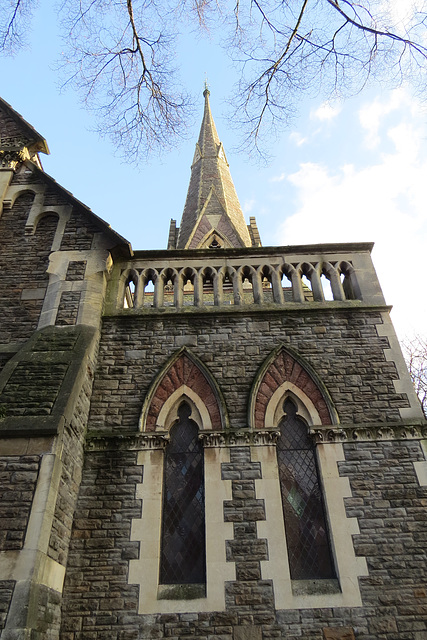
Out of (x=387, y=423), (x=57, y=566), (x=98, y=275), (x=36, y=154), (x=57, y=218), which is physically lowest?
(x=57, y=566)

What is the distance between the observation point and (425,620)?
480 centimetres

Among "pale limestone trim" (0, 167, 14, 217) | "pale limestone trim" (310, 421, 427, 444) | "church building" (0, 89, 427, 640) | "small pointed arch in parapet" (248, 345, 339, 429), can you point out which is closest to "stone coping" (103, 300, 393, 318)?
"church building" (0, 89, 427, 640)

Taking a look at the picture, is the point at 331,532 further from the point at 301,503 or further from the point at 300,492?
the point at 300,492

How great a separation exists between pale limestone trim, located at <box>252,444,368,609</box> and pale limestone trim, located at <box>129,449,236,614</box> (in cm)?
46

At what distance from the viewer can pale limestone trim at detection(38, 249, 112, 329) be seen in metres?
6.86

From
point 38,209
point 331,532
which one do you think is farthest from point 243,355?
point 38,209

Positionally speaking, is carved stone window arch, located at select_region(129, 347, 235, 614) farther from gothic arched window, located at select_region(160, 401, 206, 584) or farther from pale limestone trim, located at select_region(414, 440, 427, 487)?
pale limestone trim, located at select_region(414, 440, 427, 487)

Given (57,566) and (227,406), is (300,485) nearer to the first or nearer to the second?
(227,406)

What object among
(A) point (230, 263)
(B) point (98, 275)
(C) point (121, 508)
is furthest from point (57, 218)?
(C) point (121, 508)

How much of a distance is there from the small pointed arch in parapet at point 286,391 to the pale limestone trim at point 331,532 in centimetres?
41

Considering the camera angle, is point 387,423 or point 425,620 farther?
point 387,423

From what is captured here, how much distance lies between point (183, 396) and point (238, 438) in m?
0.99

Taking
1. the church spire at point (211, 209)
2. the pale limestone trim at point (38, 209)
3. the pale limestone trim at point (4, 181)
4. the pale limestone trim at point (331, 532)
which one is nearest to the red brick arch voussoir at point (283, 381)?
the pale limestone trim at point (331, 532)

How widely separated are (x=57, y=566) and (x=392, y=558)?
12.1ft
